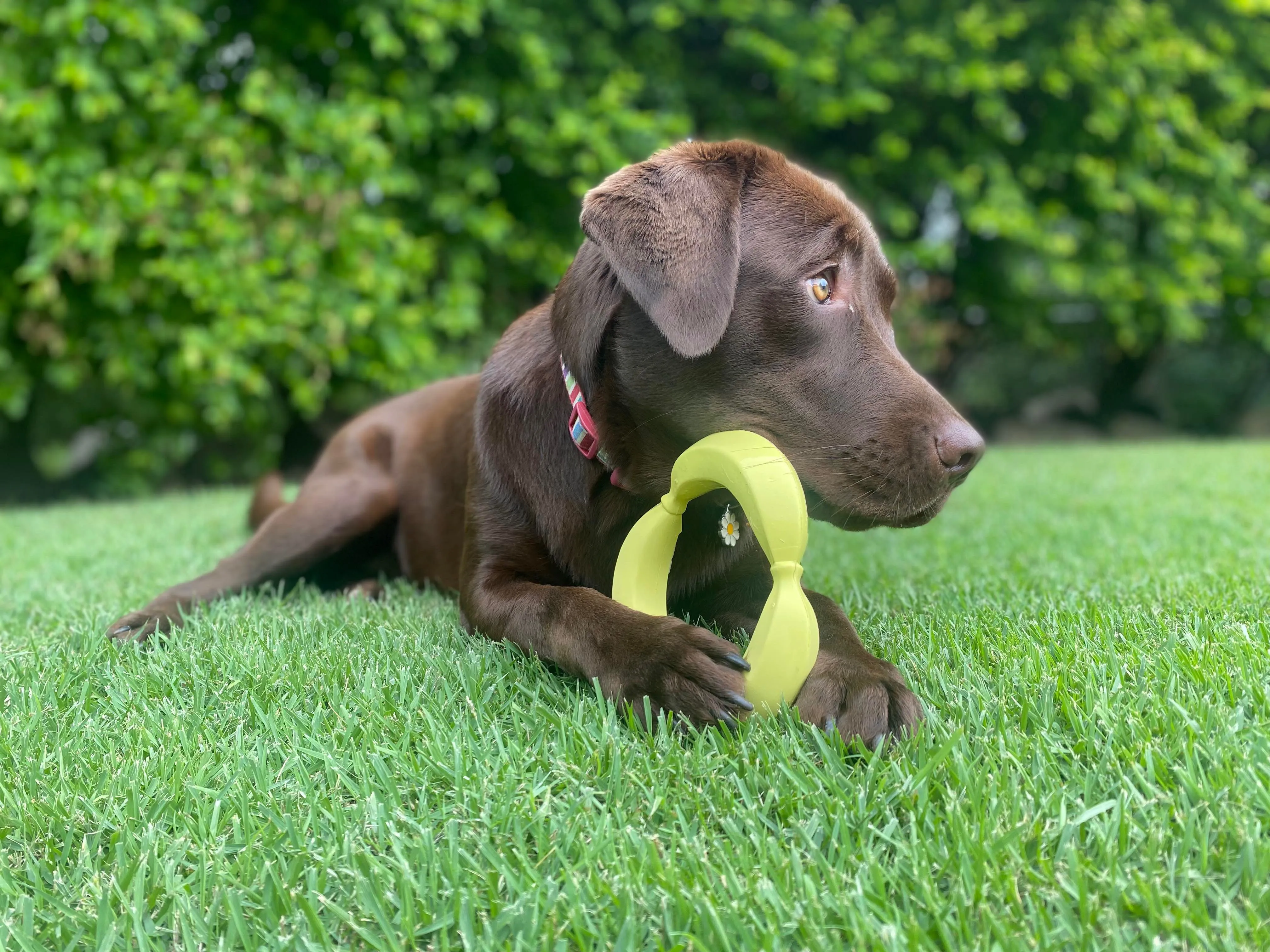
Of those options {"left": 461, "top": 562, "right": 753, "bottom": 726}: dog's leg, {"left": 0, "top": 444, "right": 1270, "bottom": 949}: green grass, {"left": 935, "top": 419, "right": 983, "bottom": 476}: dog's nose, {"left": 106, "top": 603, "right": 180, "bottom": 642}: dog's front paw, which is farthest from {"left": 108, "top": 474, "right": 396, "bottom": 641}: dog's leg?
{"left": 935, "top": 419, "right": 983, "bottom": 476}: dog's nose

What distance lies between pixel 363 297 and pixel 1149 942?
5.60 meters

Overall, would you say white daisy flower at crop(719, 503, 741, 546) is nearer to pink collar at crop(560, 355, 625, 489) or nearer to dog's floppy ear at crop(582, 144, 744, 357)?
pink collar at crop(560, 355, 625, 489)

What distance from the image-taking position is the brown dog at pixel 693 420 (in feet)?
5.27

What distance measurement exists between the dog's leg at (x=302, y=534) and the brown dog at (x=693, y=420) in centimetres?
21

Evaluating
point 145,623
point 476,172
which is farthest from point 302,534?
point 476,172

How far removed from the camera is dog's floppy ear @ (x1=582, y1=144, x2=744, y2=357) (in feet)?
5.79

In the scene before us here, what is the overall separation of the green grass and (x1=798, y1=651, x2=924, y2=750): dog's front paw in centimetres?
5

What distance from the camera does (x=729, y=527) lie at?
6.24 feet

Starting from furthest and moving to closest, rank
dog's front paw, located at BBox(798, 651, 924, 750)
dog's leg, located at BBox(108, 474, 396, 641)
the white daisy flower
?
dog's leg, located at BBox(108, 474, 396, 641) < the white daisy flower < dog's front paw, located at BBox(798, 651, 924, 750)

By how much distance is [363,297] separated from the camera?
5.89 m

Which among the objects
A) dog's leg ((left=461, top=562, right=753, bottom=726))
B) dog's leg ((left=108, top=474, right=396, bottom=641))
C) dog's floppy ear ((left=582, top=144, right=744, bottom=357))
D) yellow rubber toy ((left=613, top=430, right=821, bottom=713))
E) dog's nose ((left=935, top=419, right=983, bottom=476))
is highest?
dog's floppy ear ((left=582, top=144, right=744, bottom=357))

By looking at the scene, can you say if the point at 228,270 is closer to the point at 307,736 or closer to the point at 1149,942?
the point at 307,736

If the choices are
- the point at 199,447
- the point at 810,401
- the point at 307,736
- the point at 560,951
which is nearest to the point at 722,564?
the point at 810,401

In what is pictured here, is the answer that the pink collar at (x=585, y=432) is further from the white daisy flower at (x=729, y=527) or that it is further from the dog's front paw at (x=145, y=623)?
the dog's front paw at (x=145, y=623)
